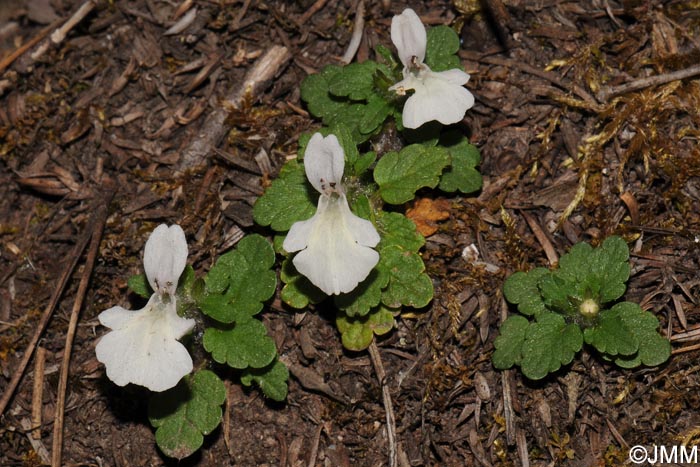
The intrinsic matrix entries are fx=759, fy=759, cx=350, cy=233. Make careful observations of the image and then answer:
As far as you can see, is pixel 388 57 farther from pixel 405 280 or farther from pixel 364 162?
pixel 405 280

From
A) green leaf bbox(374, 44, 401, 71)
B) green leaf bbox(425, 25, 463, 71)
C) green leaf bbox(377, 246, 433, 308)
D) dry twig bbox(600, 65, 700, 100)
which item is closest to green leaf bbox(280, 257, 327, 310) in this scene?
green leaf bbox(377, 246, 433, 308)

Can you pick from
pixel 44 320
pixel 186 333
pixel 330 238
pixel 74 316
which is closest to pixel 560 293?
pixel 330 238

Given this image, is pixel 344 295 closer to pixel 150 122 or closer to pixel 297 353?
pixel 297 353

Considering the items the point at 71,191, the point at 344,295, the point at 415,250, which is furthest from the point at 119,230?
the point at 415,250

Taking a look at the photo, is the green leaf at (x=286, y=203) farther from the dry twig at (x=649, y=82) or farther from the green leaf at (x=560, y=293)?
the dry twig at (x=649, y=82)

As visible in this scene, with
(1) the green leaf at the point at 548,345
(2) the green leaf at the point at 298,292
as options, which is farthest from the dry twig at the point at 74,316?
(1) the green leaf at the point at 548,345

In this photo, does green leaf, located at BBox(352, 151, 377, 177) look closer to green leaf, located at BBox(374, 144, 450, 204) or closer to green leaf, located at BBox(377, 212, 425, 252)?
green leaf, located at BBox(374, 144, 450, 204)
